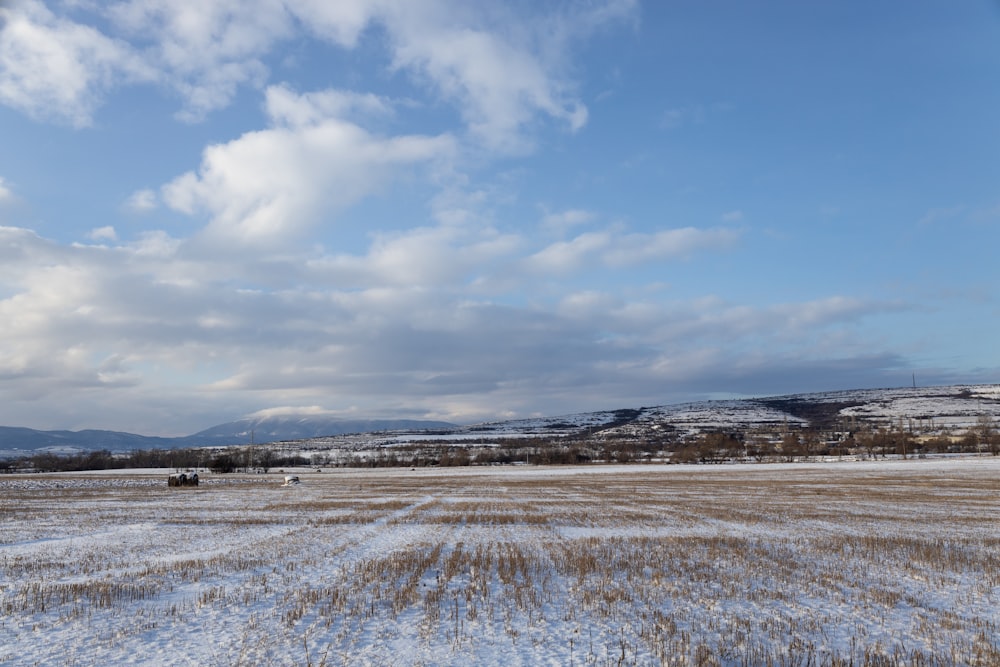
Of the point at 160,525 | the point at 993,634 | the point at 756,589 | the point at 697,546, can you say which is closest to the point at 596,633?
the point at 756,589

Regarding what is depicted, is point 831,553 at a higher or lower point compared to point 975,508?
higher

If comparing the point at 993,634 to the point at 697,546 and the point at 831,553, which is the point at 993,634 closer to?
the point at 831,553

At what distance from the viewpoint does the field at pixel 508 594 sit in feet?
32.5

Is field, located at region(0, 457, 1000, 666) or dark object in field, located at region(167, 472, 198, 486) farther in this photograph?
dark object in field, located at region(167, 472, 198, 486)

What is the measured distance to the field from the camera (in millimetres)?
9914

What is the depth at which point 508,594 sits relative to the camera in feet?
45.2

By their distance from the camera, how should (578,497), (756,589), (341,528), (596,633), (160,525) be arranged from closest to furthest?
(596,633) < (756,589) < (341,528) < (160,525) < (578,497)

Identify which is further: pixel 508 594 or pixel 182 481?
pixel 182 481

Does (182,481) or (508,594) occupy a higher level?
(508,594)

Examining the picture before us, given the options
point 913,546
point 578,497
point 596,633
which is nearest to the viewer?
point 596,633

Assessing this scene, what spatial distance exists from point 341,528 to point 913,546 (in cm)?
2219

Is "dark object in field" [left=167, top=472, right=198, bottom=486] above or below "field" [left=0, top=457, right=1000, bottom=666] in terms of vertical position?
below

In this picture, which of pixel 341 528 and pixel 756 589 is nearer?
pixel 756 589

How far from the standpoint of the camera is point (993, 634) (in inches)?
426
